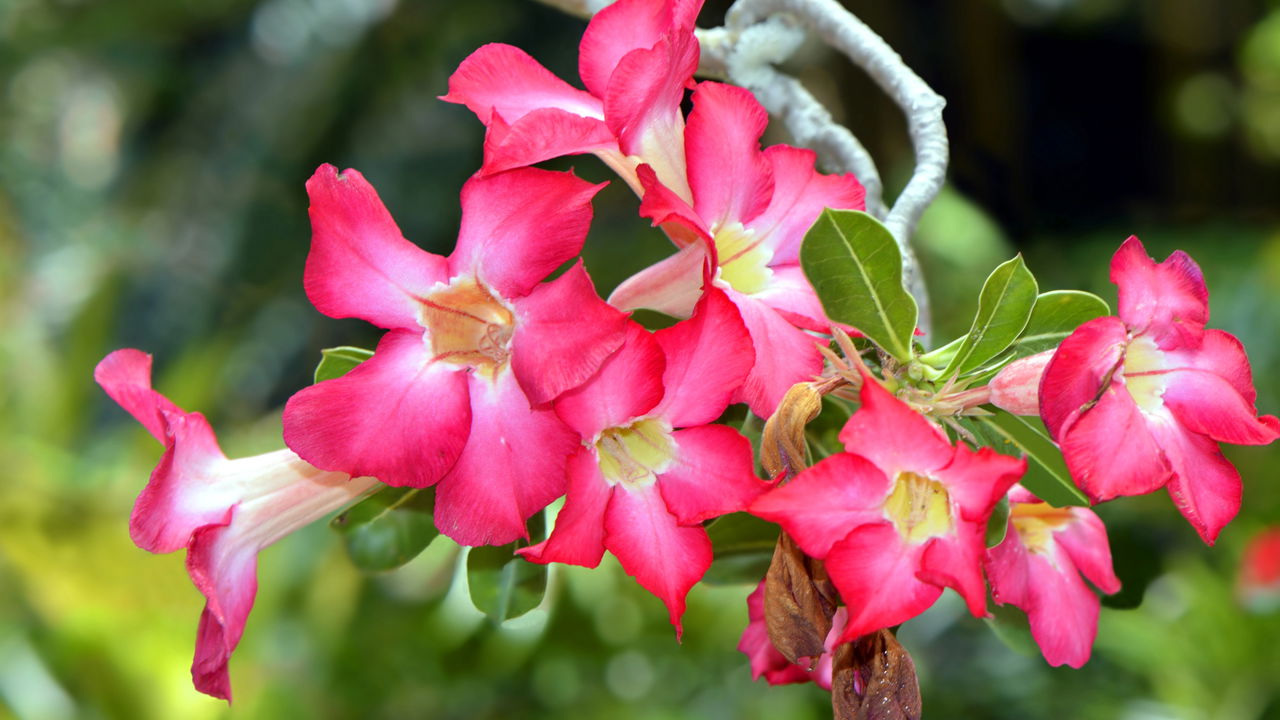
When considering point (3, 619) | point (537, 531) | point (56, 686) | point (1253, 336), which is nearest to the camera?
point (537, 531)

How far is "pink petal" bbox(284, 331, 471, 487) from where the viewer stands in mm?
450

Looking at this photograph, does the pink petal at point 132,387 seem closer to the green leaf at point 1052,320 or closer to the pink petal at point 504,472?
the pink petal at point 504,472

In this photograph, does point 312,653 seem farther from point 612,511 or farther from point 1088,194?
point 1088,194

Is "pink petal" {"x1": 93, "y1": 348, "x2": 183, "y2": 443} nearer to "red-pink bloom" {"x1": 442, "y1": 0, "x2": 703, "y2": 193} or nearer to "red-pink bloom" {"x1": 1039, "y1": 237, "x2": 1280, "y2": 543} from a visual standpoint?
"red-pink bloom" {"x1": 442, "y1": 0, "x2": 703, "y2": 193}

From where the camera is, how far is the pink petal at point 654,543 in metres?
0.47

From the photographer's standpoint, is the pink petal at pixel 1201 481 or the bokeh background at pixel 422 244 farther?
the bokeh background at pixel 422 244

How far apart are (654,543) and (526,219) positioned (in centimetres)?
15

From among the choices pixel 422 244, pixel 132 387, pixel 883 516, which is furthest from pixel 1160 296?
pixel 422 244

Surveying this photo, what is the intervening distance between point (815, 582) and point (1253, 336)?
300 cm

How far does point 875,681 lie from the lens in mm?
490

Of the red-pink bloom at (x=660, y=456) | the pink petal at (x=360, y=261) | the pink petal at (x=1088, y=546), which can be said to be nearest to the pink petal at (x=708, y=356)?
the red-pink bloom at (x=660, y=456)

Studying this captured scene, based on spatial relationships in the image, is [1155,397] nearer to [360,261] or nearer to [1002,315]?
[1002,315]

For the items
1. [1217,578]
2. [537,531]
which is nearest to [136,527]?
[537,531]

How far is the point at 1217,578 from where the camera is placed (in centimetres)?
254
